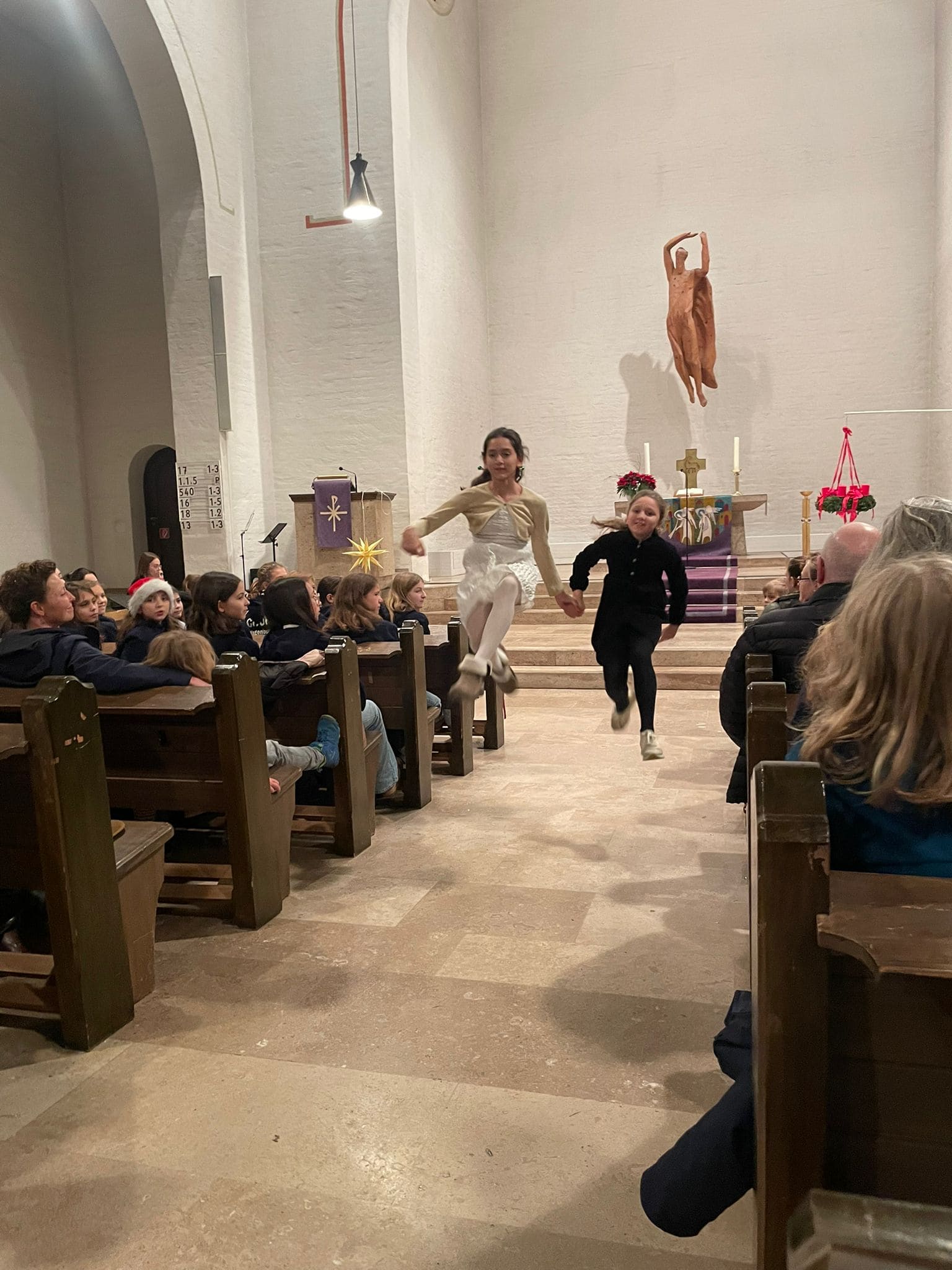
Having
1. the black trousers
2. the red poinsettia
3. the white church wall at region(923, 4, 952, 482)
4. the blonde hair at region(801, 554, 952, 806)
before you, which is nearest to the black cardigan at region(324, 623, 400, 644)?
the black trousers

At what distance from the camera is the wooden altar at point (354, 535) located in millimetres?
9789

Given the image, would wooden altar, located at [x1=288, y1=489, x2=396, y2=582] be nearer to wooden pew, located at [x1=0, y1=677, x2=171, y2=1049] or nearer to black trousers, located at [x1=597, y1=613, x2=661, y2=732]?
black trousers, located at [x1=597, y1=613, x2=661, y2=732]

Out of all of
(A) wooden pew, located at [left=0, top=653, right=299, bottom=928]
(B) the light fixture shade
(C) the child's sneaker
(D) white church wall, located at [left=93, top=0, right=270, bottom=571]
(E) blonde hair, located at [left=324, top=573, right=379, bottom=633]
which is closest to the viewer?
(A) wooden pew, located at [left=0, top=653, right=299, bottom=928]

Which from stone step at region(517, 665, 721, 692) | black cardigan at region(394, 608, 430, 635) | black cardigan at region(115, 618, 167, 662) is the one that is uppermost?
black cardigan at region(115, 618, 167, 662)

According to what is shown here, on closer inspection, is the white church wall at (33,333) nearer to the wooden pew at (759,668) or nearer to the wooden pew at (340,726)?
the wooden pew at (340,726)

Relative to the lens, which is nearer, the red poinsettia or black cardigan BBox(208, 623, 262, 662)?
black cardigan BBox(208, 623, 262, 662)

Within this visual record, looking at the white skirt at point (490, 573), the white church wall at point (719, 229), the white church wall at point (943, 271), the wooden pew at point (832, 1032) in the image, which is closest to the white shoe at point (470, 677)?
the white skirt at point (490, 573)

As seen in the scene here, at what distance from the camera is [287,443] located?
1070 centimetres

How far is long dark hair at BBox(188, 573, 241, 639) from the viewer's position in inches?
148

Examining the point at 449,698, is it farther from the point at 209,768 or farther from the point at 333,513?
the point at 333,513

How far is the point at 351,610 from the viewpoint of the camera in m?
4.53

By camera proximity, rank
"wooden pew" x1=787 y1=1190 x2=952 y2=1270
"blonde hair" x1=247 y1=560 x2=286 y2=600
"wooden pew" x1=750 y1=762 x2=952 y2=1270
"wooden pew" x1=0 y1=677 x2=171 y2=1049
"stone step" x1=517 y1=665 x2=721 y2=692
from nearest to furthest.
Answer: "wooden pew" x1=787 y1=1190 x2=952 y2=1270, "wooden pew" x1=750 y1=762 x2=952 y2=1270, "wooden pew" x1=0 y1=677 x2=171 y2=1049, "blonde hair" x1=247 y1=560 x2=286 y2=600, "stone step" x1=517 y1=665 x2=721 y2=692

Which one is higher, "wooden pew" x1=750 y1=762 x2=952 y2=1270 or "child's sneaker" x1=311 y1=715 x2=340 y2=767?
"wooden pew" x1=750 y1=762 x2=952 y2=1270

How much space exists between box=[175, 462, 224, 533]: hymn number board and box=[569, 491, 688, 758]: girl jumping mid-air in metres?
6.32
